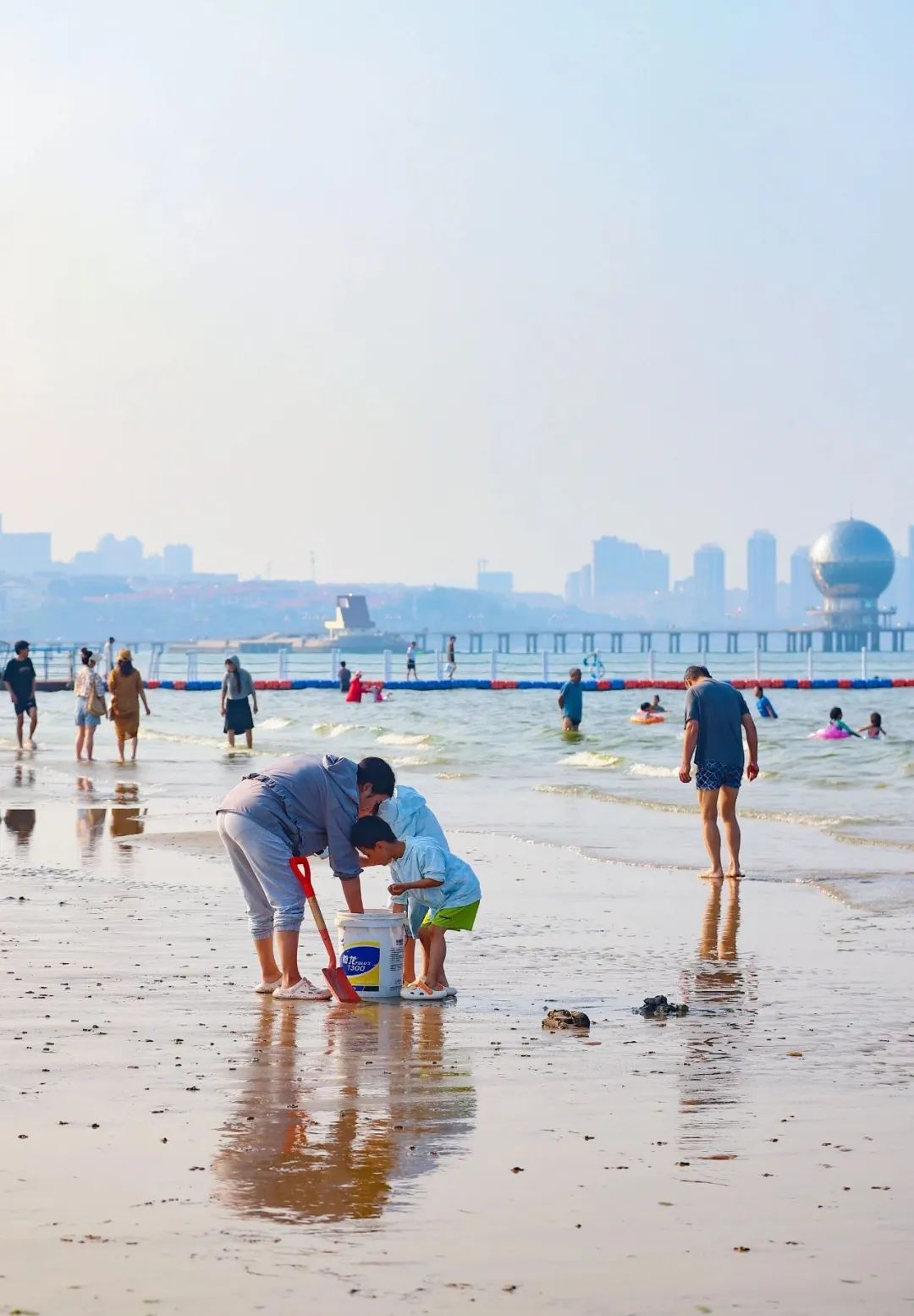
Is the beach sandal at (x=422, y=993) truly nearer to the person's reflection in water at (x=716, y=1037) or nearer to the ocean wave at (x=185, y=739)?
the person's reflection in water at (x=716, y=1037)

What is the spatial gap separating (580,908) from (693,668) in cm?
282

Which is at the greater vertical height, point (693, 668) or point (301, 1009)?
point (693, 668)

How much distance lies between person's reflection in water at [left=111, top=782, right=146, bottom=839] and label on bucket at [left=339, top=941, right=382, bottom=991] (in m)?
8.94

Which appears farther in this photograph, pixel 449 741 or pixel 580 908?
pixel 449 741

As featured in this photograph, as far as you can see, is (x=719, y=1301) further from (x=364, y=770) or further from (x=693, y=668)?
(x=693, y=668)

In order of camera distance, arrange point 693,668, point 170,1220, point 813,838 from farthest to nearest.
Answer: point 813,838, point 693,668, point 170,1220

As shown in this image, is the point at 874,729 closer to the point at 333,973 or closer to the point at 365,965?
the point at 365,965

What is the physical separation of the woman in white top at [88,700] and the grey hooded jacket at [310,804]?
20.5m

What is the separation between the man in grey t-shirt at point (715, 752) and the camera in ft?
49.0

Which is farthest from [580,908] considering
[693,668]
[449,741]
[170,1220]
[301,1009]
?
[449,741]

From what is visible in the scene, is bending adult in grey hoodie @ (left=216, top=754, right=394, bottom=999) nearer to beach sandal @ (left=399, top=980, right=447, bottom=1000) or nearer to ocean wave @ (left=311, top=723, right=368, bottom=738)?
beach sandal @ (left=399, top=980, right=447, bottom=1000)

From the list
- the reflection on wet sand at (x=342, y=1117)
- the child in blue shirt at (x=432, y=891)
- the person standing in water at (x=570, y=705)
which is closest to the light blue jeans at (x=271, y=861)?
the child in blue shirt at (x=432, y=891)

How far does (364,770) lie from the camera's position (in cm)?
867

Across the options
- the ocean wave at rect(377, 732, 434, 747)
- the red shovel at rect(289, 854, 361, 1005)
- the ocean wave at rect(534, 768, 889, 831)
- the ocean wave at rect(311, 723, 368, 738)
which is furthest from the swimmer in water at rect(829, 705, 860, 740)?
the red shovel at rect(289, 854, 361, 1005)
